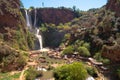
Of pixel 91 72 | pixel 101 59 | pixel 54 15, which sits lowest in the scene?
pixel 91 72

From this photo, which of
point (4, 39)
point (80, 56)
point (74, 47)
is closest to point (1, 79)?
point (4, 39)

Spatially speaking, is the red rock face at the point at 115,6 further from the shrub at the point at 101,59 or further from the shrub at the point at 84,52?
the shrub at the point at 101,59

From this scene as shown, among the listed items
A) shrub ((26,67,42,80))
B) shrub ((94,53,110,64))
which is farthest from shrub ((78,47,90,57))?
shrub ((26,67,42,80))

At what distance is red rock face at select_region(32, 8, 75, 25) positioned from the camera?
67312mm

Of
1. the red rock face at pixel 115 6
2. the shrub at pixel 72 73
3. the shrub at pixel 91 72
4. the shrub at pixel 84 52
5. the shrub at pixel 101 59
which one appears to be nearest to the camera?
the shrub at pixel 72 73

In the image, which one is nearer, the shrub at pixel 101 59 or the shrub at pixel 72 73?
the shrub at pixel 72 73

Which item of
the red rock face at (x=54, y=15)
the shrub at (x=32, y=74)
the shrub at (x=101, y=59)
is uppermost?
the red rock face at (x=54, y=15)

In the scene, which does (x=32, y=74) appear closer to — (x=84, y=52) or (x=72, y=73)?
(x=72, y=73)

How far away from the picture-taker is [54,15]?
69.7 meters

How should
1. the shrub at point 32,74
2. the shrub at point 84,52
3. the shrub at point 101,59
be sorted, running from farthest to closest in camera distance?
the shrub at point 84,52, the shrub at point 101,59, the shrub at point 32,74

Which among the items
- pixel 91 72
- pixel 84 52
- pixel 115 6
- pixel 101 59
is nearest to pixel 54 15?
pixel 115 6

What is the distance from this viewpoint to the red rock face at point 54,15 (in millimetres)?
67312

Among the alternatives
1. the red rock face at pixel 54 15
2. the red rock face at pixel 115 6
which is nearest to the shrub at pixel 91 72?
the red rock face at pixel 115 6

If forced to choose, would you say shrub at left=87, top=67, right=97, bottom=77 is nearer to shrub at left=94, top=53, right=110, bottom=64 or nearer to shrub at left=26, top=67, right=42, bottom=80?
shrub at left=94, top=53, right=110, bottom=64
